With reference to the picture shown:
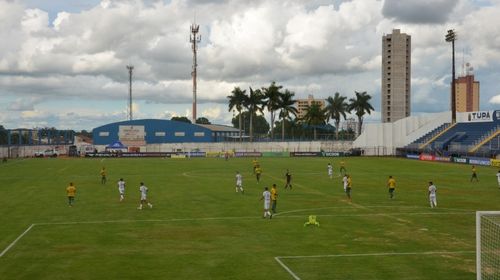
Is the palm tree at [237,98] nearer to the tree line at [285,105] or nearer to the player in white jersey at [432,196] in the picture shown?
the tree line at [285,105]

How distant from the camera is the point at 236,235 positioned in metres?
28.1

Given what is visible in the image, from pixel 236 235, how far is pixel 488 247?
12052 mm

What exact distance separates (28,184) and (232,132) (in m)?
136

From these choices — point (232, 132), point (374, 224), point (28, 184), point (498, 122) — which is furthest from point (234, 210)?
point (232, 132)

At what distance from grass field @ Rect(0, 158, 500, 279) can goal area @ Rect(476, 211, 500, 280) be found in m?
0.57

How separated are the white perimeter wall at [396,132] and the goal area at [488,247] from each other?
96952 millimetres

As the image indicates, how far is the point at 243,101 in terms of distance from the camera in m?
156

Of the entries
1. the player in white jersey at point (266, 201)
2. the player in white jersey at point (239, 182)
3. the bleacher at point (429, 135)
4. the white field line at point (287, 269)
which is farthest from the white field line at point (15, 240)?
the bleacher at point (429, 135)

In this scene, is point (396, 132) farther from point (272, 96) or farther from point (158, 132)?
point (158, 132)

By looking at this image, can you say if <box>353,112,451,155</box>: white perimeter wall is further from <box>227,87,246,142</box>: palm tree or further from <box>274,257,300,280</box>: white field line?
<box>274,257,300,280</box>: white field line

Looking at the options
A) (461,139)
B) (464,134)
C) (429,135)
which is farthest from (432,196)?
(429,135)

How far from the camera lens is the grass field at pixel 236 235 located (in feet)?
69.6

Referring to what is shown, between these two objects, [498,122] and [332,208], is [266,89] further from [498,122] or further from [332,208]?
[332,208]

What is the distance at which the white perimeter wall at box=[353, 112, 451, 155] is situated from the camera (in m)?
120
